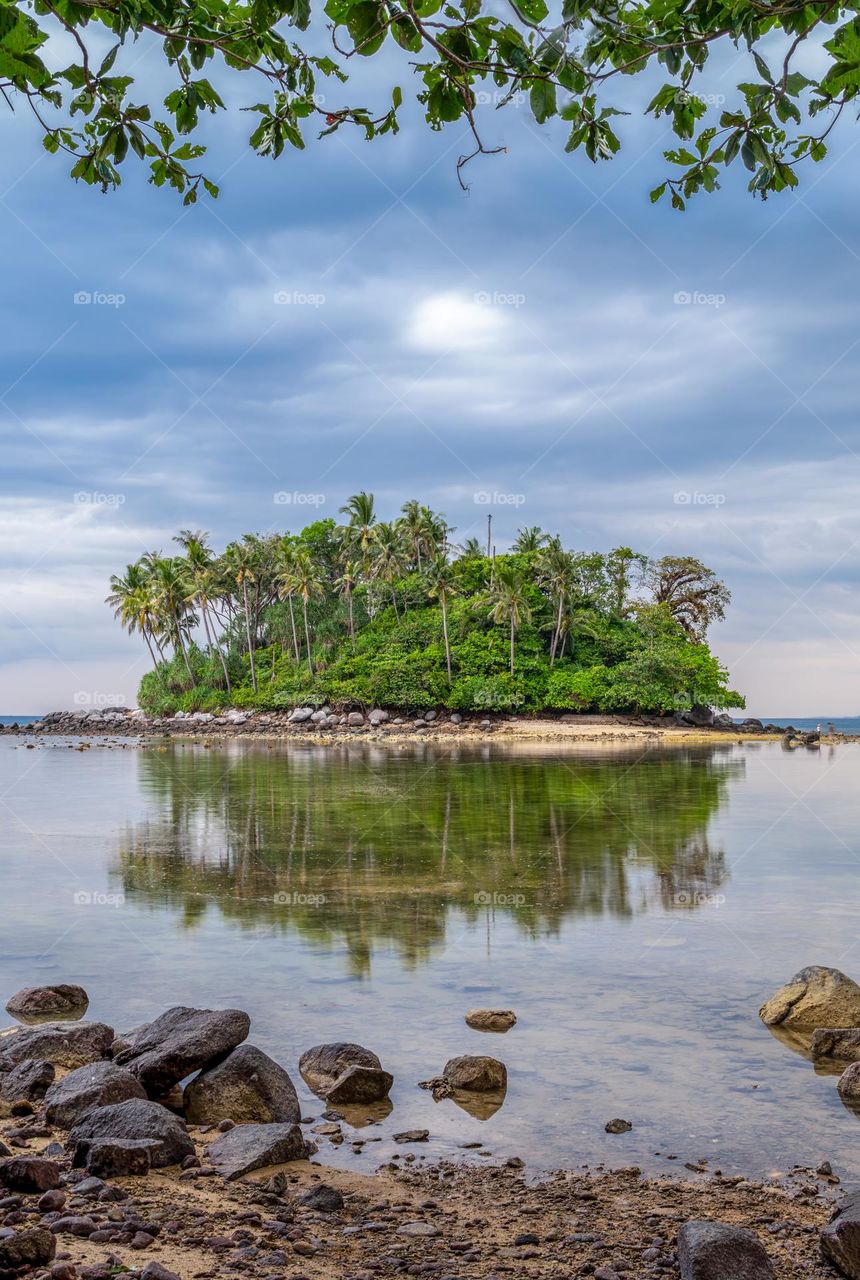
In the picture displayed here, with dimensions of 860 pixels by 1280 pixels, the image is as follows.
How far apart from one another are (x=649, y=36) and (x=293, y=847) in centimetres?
1421

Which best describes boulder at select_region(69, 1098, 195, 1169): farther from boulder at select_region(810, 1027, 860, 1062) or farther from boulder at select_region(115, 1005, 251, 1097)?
boulder at select_region(810, 1027, 860, 1062)

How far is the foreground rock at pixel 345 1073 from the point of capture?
6.46 meters

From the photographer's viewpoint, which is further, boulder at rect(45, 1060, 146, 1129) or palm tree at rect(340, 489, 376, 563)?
palm tree at rect(340, 489, 376, 563)

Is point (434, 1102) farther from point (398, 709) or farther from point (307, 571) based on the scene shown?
point (307, 571)

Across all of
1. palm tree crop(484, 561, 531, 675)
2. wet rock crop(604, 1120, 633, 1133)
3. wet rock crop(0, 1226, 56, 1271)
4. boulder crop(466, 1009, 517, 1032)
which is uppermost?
palm tree crop(484, 561, 531, 675)

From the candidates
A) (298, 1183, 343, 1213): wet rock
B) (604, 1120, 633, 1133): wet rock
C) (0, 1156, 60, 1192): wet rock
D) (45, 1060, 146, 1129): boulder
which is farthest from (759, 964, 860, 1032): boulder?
(0, 1156, 60, 1192): wet rock

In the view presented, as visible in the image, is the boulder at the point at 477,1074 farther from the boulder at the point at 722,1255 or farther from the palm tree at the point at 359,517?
the palm tree at the point at 359,517

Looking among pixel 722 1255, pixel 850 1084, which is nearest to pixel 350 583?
pixel 850 1084

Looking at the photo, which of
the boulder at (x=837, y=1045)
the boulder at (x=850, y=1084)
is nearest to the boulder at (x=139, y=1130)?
the boulder at (x=850, y=1084)

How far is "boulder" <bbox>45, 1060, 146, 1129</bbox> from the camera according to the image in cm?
589


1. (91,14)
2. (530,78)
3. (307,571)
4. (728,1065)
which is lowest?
(728,1065)

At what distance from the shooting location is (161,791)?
1117 inches

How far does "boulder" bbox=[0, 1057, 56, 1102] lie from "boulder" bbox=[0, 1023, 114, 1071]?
169 mm

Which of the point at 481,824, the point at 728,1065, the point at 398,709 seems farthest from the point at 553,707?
the point at 728,1065
